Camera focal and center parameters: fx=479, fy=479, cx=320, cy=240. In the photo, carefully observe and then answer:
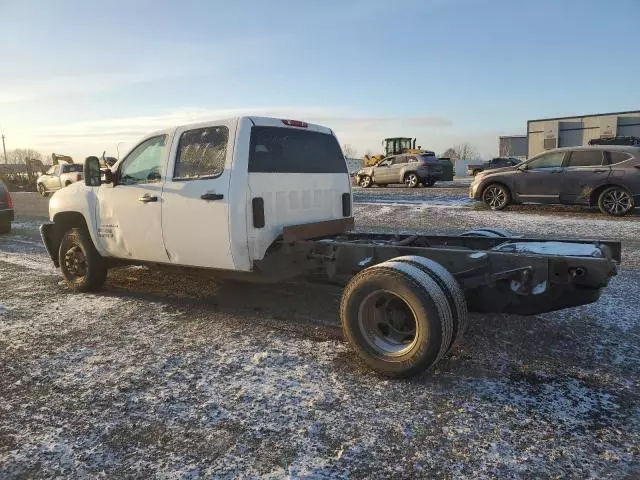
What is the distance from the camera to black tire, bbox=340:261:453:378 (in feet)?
10.7

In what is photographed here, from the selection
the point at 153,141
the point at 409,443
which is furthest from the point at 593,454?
the point at 153,141

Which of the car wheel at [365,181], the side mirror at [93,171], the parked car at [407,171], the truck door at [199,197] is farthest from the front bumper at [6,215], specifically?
the car wheel at [365,181]

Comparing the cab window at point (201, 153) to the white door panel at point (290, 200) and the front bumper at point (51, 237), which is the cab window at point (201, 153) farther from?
the front bumper at point (51, 237)

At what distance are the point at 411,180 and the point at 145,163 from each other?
63.4 ft

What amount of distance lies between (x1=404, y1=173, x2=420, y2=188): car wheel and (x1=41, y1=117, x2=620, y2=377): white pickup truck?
1808 centimetres

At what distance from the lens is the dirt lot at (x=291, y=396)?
2.54 metres

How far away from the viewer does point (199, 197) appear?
15.2ft

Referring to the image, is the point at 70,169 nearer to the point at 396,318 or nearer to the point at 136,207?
the point at 136,207

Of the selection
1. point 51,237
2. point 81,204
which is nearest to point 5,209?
point 51,237

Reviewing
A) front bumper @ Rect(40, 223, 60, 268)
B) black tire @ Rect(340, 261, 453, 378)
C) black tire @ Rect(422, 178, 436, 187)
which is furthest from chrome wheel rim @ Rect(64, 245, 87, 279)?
black tire @ Rect(422, 178, 436, 187)

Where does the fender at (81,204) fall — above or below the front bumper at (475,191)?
above

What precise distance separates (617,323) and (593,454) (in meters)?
2.45

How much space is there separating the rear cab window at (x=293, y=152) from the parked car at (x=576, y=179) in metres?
8.94

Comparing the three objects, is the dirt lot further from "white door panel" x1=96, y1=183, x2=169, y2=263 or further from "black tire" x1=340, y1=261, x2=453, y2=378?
"white door panel" x1=96, y1=183, x2=169, y2=263
